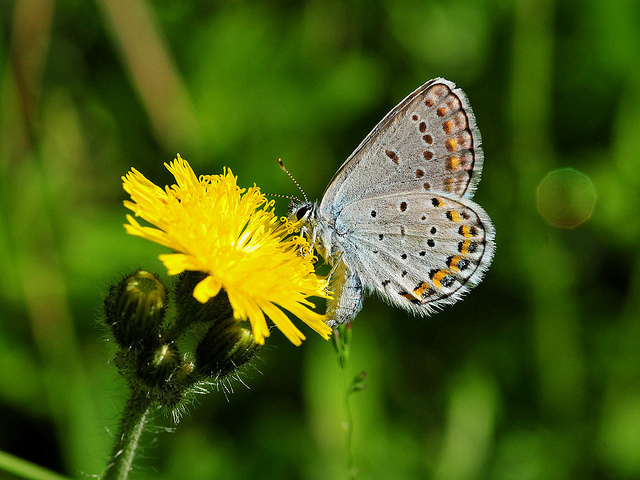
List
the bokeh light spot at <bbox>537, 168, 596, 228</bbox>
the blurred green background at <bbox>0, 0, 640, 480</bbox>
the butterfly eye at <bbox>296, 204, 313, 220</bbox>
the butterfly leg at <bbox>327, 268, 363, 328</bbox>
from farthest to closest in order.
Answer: the bokeh light spot at <bbox>537, 168, 596, 228</bbox> → the blurred green background at <bbox>0, 0, 640, 480</bbox> → the butterfly eye at <bbox>296, 204, 313, 220</bbox> → the butterfly leg at <bbox>327, 268, 363, 328</bbox>

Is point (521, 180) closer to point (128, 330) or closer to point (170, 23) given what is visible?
point (170, 23)

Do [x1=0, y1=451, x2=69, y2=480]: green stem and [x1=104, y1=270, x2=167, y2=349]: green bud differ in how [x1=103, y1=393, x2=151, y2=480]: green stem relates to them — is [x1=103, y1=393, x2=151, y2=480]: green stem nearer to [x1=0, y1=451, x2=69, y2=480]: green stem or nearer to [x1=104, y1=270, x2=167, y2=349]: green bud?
[x1=104, y1=270, x2=167, y2=349]: green bud

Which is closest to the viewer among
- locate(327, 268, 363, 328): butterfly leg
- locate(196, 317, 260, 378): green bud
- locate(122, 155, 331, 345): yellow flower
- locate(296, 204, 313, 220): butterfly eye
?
locate(122, 155, 331, 345): yellow flower

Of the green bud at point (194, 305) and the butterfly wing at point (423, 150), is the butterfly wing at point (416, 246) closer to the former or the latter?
the butterfly wing at point (423, 150)

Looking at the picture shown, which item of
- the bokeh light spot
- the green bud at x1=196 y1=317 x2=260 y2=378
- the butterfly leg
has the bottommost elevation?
the bokeh light spot

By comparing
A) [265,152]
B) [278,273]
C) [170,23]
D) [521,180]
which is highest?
[170,23]

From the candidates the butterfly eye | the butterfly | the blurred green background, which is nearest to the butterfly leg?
the butterfly

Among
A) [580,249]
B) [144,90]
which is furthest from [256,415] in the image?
[580,249]

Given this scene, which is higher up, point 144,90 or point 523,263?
point 144,90
